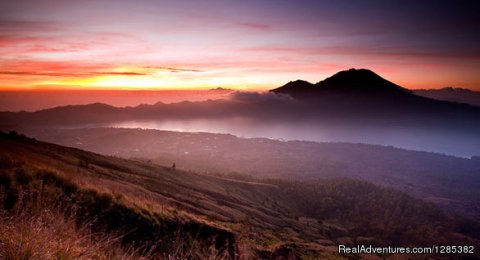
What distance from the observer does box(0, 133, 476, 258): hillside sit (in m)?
13.2

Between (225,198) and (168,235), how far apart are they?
225 feet

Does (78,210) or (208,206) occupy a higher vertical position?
(78,210)

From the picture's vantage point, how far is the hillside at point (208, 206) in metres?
13.2

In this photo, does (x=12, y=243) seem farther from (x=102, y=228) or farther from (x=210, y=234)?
(x=210, y=234)

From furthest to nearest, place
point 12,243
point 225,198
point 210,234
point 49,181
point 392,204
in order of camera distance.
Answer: point 392,204 → point 225,198 → point 210,234 → point 49,181 → point 12,243

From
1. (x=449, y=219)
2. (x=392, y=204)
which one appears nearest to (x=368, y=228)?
(x=392, y=204)

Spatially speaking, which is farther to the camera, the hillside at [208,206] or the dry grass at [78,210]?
the hillside at [208,206]

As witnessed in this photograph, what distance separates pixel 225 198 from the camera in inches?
3211

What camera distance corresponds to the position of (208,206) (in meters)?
54.0

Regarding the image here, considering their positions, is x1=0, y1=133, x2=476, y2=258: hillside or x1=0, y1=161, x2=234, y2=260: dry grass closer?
x1=0, y1=161, x2=234, y2=260: dry grass

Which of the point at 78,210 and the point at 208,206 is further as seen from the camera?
the point at 208,206

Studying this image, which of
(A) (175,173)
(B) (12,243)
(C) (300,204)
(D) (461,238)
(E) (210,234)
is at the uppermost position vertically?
(B) (12,243)

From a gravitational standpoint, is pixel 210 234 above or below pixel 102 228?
below

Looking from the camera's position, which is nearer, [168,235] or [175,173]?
[168,235]
